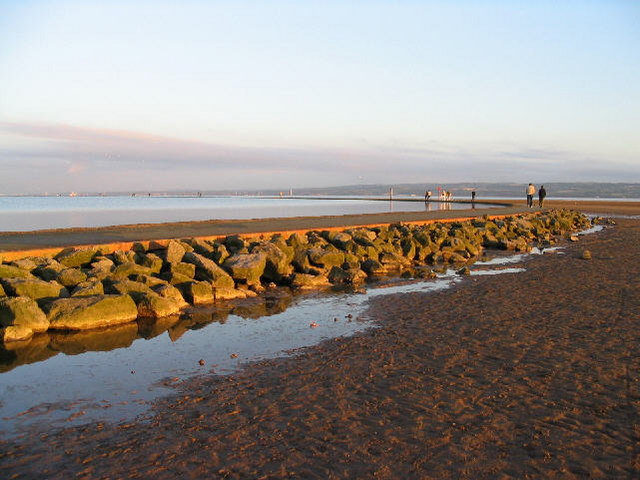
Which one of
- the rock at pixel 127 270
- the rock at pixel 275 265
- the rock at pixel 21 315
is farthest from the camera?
the rock at pixel 275 265

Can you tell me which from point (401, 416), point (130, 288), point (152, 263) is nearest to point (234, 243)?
point (152, 263)

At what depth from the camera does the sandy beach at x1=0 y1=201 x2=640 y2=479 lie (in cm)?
380

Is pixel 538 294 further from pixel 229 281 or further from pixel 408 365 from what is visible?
pixel 229 281

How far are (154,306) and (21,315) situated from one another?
1810 millimetres

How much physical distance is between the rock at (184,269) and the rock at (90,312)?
85.7 inches

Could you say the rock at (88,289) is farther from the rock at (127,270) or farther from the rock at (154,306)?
the rock at (127,270)

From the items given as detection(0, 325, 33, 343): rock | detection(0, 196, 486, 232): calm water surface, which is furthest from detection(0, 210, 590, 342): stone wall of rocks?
detection(0, 196, 486, 232): calm water surface

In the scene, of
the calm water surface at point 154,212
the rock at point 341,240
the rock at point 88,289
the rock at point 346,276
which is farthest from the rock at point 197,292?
the calm water surface at point 154,212

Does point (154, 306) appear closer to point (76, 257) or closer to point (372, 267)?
point (76, 257)

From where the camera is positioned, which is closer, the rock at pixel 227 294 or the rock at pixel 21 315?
the rock at pixel 21 315

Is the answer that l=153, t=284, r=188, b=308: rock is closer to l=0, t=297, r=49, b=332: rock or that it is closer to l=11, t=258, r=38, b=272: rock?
l=0, t=297, r=49, b=332: rock

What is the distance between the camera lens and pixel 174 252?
36.4 feet

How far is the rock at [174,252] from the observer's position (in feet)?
35.8

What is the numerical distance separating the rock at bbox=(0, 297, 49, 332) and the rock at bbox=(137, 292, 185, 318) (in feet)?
4.57
